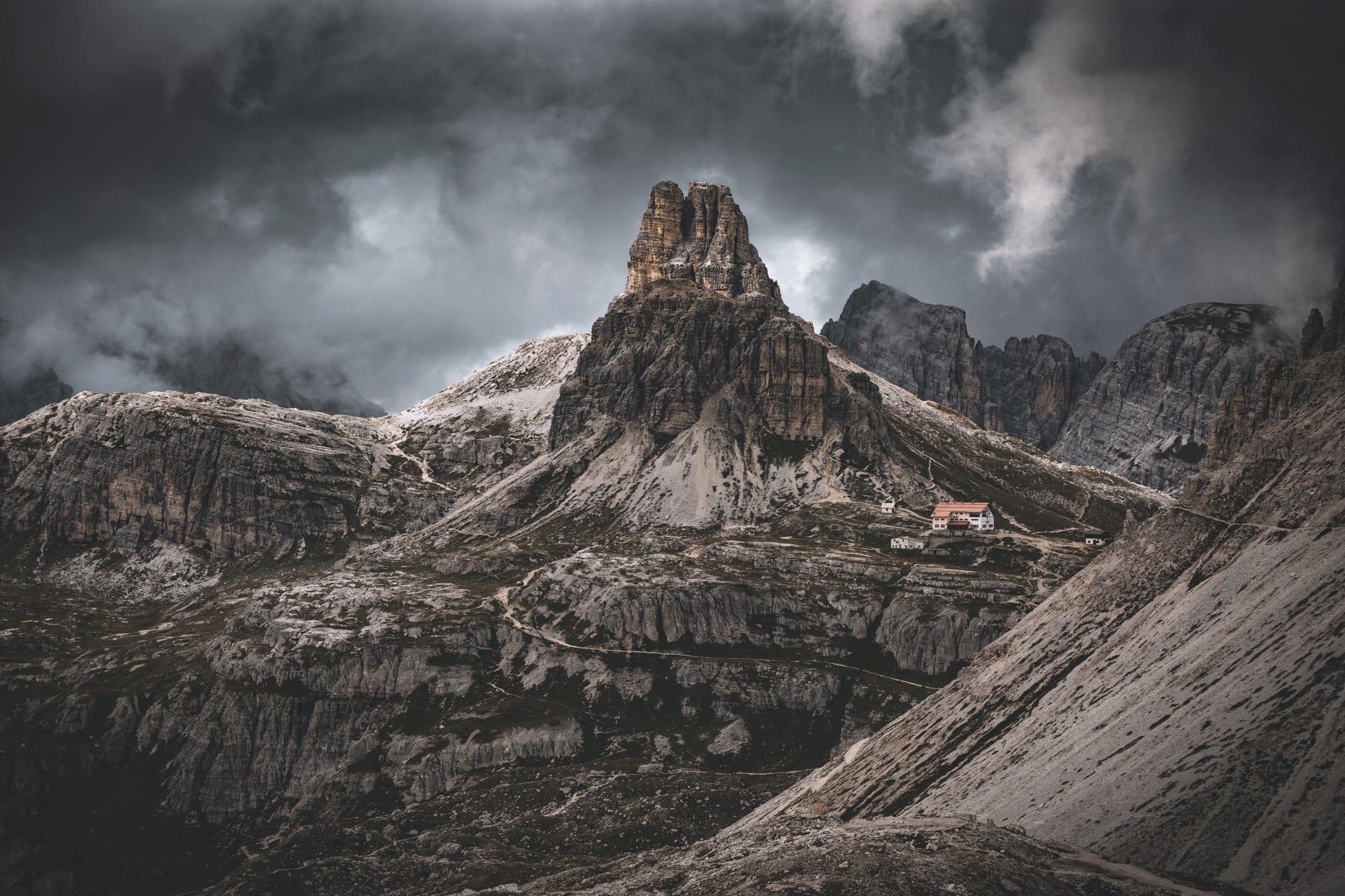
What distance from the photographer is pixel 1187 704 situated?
246 ft

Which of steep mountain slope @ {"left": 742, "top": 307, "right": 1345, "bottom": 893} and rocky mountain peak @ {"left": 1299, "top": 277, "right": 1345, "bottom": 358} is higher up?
→ rocky mountain peak @ {"left": 1299, "top": 277, "right": 1345, "bottom": 358}

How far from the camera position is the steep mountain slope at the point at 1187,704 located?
56.4 m

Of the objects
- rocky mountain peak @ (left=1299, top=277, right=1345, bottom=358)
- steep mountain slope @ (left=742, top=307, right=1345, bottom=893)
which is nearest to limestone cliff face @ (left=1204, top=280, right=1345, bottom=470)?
rocky mountain peak @ (left=1299, top=277, right=1345, bottom=358)

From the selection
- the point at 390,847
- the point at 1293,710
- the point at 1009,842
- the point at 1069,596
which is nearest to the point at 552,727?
the point at 390,847

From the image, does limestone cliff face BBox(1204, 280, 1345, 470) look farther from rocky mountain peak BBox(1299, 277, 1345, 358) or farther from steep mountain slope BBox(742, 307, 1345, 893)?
steep mountain slope BBox(742, 307, 1345, 893)

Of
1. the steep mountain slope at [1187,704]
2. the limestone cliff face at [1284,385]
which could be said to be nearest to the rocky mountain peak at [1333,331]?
the limestone cliff face at [1284,385]

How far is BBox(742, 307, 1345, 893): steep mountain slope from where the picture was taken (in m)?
56.4

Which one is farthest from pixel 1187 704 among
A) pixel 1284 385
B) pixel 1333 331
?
pixel 1333 331

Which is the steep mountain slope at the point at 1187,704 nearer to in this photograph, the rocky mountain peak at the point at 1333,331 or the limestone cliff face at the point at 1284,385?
the limestone cliff face at the point at 1284,385

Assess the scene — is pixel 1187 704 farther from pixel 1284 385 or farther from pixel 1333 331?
pixel 1333 331

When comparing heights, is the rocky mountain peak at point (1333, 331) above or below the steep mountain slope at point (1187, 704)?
above

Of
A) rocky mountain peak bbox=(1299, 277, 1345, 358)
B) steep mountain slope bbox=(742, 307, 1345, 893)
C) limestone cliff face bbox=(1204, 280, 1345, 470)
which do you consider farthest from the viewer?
rocky mountain peak bbox=(1299, 277, 1345, 358)

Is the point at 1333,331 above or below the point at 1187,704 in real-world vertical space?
above

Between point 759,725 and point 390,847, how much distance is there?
271 feet
